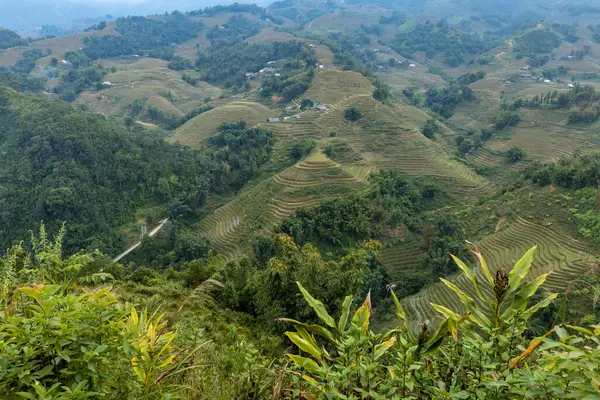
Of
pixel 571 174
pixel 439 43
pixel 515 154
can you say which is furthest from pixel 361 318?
pixel 439 43

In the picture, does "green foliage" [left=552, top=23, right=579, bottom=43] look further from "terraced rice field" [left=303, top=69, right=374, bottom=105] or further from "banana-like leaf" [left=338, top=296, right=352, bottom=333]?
"banana-like leaf" [left=338, top=296, right=352, bottom=333]

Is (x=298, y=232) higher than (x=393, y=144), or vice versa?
(x=298, y=232)

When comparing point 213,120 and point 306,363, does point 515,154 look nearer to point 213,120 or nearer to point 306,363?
point 213,120

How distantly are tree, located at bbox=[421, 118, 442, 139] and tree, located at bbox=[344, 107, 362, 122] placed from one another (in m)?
6.70

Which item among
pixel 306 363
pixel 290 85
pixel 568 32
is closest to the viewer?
pixel 306 363

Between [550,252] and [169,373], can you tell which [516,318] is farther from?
[550,252]

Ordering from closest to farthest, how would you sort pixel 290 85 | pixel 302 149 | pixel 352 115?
pixel 302 149 → pixel 352 115 → pixel 290 85

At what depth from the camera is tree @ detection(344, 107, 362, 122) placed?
110ft

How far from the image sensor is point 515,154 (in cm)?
3112

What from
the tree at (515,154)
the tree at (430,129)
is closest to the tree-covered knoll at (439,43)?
the tree at (430,129)

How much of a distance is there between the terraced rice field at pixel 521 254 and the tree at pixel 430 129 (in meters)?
18.0

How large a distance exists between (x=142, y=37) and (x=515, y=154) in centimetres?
8706

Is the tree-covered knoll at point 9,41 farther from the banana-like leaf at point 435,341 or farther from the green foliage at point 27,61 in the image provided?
the banana-like leaf at point 435,341

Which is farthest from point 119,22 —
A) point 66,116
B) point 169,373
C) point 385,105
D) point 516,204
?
point 169,373
